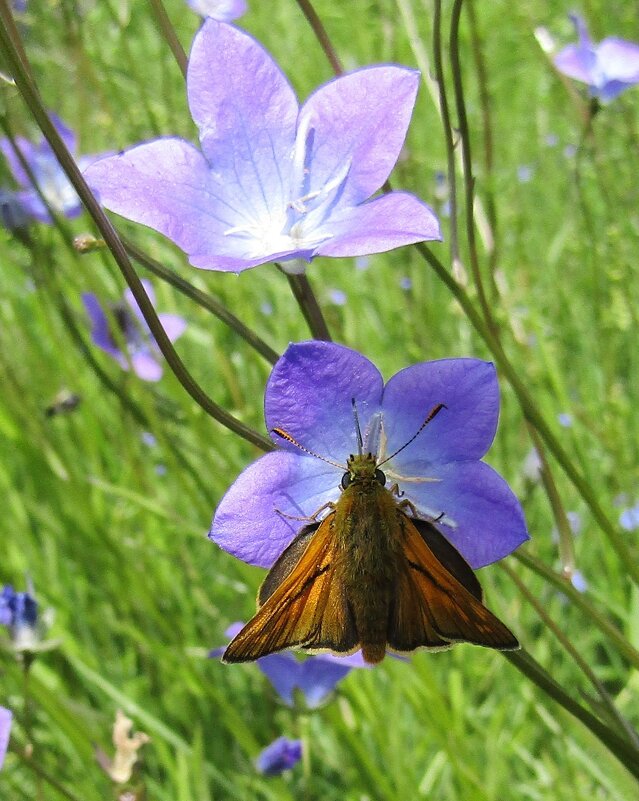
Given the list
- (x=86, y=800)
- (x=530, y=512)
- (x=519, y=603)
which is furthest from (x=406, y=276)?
(x=86, y=800)

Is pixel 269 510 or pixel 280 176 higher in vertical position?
pixel 280 176

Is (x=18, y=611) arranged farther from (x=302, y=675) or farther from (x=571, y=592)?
(x=571, y=592)

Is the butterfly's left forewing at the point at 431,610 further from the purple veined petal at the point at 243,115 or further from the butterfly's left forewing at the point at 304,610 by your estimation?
the purple veined petal at the point at 243,115

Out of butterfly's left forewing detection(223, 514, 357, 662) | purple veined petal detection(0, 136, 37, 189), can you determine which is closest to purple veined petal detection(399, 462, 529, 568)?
butterfly's left forewing detection(223, 514, 357, 662)

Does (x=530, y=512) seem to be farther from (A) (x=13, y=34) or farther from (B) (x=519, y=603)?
(A) (x=13, y=34)

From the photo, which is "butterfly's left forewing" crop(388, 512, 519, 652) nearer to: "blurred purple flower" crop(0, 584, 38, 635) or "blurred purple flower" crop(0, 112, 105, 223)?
"blurred purple flower" crop(0, 584, 38, 635)
